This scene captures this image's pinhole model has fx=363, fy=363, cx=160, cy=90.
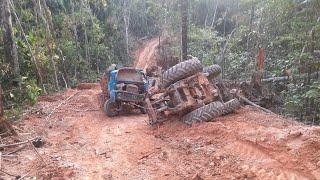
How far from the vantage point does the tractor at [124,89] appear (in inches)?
497

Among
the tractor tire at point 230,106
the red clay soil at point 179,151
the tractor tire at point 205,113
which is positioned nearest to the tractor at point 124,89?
the red clay soil at point 179,151

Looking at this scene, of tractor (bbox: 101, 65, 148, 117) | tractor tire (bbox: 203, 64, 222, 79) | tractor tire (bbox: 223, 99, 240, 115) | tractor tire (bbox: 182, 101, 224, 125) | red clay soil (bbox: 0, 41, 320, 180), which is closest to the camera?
red clay soil (bbox: 0, 41, 320, 180)

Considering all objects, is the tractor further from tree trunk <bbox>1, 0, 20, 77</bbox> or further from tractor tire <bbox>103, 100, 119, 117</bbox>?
tree trunk <bbox>1, 0, 20, 77</bbox>

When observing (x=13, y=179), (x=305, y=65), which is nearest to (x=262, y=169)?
(x=13, y=179)

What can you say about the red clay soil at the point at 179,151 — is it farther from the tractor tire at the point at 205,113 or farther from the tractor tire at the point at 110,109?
the tractor tire at the point at 110,109

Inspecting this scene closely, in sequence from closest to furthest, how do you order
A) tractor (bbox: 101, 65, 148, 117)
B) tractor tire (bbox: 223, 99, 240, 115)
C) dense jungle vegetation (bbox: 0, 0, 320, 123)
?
tractor tire (bbox: 223, 99, 240, 115)
dense jungle vegetation (bbox: 0, 0, 320, 123)
tractor (bbox: 101, 65, 148, 117)

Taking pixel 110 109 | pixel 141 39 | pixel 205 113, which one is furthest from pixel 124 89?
pixel 141 39

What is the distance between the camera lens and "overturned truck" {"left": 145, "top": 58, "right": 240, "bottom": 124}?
31.2 ft

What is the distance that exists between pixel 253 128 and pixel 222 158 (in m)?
1.60

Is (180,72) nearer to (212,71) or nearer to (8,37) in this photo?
(212,71)

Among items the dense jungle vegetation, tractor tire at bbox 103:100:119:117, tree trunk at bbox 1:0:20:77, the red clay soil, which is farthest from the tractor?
tree trunk at bbox 1:0:20:77

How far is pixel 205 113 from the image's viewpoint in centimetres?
934

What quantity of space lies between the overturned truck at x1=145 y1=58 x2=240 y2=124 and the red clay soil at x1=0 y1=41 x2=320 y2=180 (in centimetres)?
28

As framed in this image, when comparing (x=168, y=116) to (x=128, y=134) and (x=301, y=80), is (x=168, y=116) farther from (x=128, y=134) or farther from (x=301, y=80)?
(x=301, y=80)
